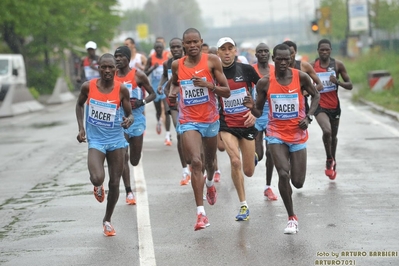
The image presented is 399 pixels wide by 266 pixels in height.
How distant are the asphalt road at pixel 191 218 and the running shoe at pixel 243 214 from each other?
0.40 ft

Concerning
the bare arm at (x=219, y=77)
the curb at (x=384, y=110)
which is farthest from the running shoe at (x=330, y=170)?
the curb at (x=384, y=110)

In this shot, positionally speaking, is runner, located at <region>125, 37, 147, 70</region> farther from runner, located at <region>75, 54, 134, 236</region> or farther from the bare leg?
the bare leg

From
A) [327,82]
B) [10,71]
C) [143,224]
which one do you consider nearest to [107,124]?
[143,224]

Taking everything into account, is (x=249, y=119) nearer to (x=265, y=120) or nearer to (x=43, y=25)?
(x=265, y=120)

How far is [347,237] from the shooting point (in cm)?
873

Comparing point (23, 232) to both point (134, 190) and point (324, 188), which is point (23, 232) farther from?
point (324, 188)

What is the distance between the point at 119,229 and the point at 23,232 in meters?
1.02

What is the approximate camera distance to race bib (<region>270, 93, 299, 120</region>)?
9.45 meters

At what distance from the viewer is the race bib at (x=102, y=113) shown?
9.52 metres

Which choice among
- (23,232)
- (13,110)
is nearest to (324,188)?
(23,232)

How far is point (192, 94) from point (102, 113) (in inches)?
37.3

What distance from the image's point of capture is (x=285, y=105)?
9.48 m

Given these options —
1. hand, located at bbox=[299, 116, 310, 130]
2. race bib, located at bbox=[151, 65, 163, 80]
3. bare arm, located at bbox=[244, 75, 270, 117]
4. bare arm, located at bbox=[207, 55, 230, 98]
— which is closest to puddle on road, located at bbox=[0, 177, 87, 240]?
bare arm, located at bbox=[207, 55, 230, 98]

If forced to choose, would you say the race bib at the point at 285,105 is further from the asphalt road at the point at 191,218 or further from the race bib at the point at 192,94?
the asphalt road at the point at 191,218
